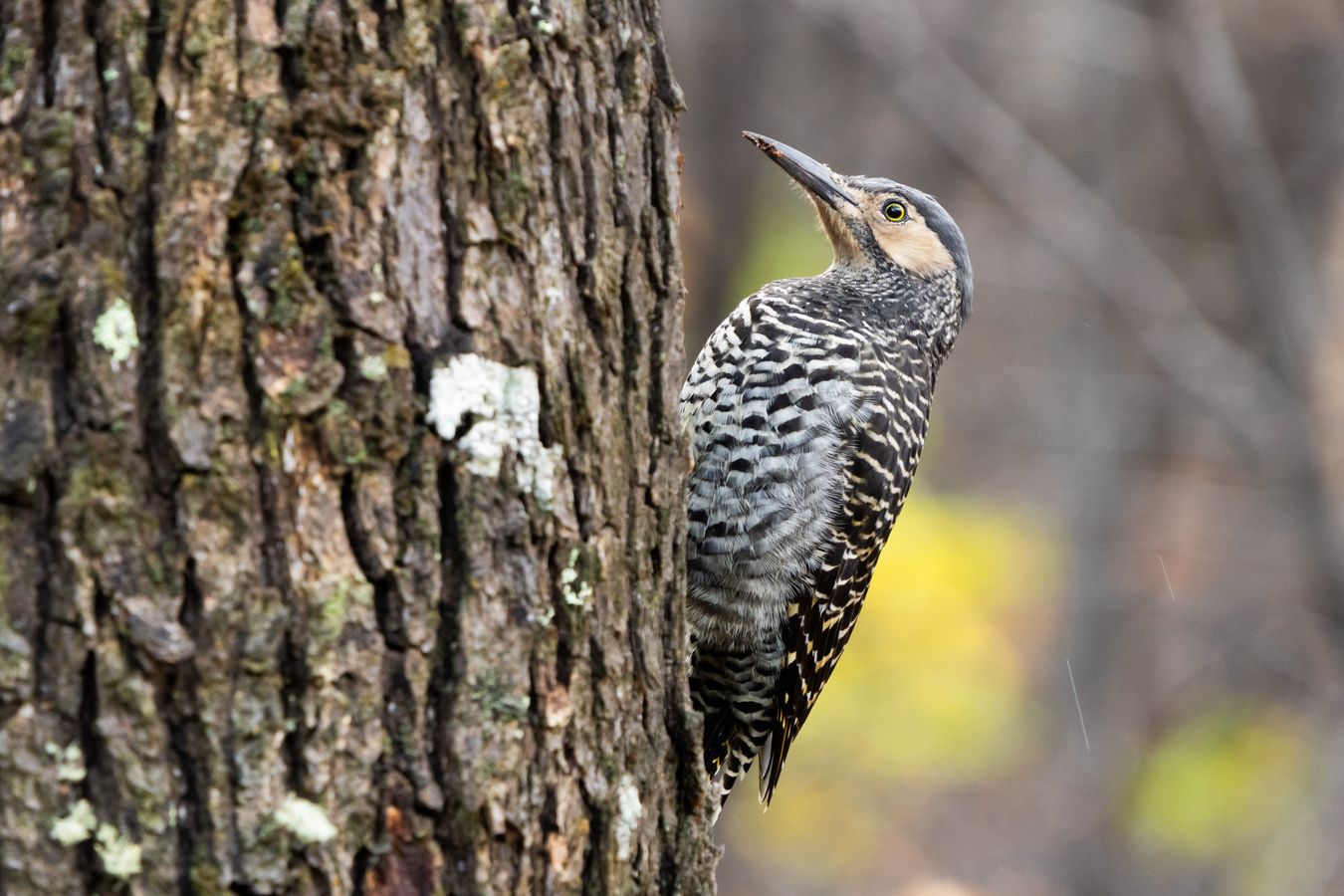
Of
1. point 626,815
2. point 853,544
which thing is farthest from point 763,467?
point 626,815

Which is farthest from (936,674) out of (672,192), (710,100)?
(672,192)

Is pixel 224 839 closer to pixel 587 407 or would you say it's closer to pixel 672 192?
pixel 587 407

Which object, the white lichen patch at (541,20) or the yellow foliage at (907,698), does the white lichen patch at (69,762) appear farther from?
the yellow foliage at (907,698)

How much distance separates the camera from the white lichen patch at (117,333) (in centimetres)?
172

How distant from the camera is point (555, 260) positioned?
80.6 inches

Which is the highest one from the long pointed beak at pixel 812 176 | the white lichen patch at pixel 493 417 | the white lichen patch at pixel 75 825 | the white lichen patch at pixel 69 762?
the long pointed beak at pixel 812 176

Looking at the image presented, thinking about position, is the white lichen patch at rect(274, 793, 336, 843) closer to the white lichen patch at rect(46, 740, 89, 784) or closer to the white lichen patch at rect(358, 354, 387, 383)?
the white lichen patch at rect(46, 740, 89, 784)

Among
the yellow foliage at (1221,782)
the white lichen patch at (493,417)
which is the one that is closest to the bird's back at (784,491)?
the white lichen patch at (493,417)

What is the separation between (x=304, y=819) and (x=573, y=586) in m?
0.49

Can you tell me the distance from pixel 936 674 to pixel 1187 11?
155 inches

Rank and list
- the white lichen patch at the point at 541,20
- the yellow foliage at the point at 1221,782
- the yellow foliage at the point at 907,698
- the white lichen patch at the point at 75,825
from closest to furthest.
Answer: the white lichen patch at the point at 75,825 < the white lichen patch at the point at 541,20 < the yellow foliage at the point at 907,698 < the yellow foliage at the point at 1221,782

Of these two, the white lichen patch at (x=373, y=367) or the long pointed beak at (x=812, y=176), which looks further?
the long pointed beak at (x=812, y=176)

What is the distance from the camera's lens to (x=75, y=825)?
170cm

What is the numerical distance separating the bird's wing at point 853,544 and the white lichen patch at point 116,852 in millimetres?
2100
